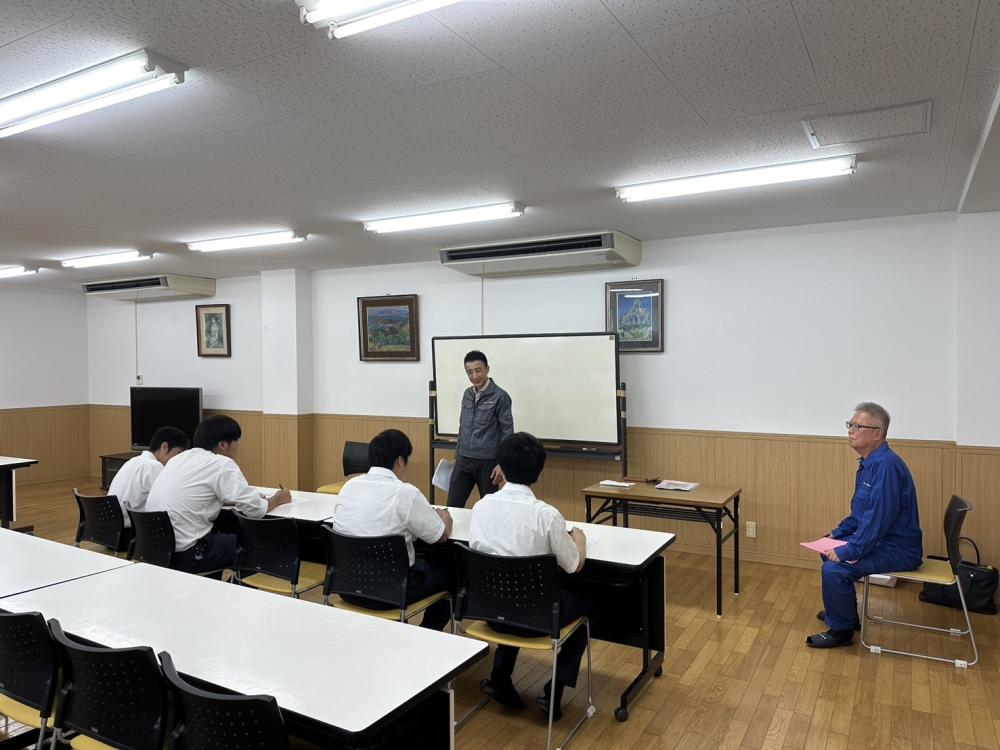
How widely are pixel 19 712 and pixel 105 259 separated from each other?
5.55m

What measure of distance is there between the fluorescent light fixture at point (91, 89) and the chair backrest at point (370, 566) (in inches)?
73.6

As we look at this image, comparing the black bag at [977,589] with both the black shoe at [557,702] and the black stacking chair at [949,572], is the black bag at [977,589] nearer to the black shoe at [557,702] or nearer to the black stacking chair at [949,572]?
the black stacking chair at [949,572]

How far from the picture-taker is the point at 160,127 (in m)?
2.96

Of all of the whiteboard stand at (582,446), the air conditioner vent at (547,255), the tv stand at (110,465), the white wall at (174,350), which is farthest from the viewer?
the tv stand at (110,465)

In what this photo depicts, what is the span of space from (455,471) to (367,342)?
239 cm

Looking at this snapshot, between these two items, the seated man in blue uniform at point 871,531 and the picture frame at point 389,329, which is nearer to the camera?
the seated man in blue uniform at point 871,531

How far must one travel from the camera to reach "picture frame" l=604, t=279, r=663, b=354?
5.54m

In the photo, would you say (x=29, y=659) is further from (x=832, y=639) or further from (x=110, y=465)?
(x=110, y=465)

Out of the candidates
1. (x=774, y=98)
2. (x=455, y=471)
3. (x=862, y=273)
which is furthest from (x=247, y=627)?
(x=862, y=273)

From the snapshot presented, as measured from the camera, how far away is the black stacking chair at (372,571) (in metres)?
2.83

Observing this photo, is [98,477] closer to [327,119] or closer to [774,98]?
[327,119]

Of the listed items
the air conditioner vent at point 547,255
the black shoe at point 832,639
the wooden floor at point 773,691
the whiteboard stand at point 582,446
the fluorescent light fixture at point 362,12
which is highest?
the fluorescent light fixture at point 362,12

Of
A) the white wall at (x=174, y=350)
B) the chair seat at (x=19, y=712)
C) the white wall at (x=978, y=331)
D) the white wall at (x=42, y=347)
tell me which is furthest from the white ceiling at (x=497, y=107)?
the white wall at (x=42, y=347)

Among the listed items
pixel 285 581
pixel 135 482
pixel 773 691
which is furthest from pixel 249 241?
pixel 773 691
